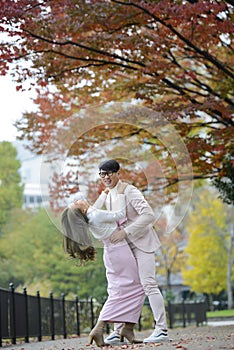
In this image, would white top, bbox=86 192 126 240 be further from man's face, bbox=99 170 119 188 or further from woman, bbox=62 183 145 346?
man's face, bbox=99 170 119 188

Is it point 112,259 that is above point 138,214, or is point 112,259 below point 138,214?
below

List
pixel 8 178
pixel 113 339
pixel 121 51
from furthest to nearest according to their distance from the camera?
1. pixel 8 178
2. pixel 121 51
3. pixel 113 339

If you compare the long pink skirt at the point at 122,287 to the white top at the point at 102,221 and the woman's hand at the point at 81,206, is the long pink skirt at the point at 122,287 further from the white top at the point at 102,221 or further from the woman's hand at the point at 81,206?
the woman's hand at the point at 81,206

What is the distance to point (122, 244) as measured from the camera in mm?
8562

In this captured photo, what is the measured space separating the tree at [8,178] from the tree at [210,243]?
40.0ft

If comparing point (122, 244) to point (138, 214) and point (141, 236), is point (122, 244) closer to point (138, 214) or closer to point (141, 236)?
point (141, 236)

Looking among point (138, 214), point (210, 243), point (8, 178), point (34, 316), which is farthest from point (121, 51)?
point (210, 243)

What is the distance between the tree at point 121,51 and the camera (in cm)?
1247

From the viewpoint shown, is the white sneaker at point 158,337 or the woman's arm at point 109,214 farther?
the woman's arm at point 109,214

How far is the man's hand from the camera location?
27.6 feet

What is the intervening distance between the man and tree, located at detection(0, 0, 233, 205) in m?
3.61

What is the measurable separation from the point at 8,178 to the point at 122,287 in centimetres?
3288

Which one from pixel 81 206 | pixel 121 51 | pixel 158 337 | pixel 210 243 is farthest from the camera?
pixel 210 243

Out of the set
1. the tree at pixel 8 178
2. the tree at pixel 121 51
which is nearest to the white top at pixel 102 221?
the tree at pixel 121 51
